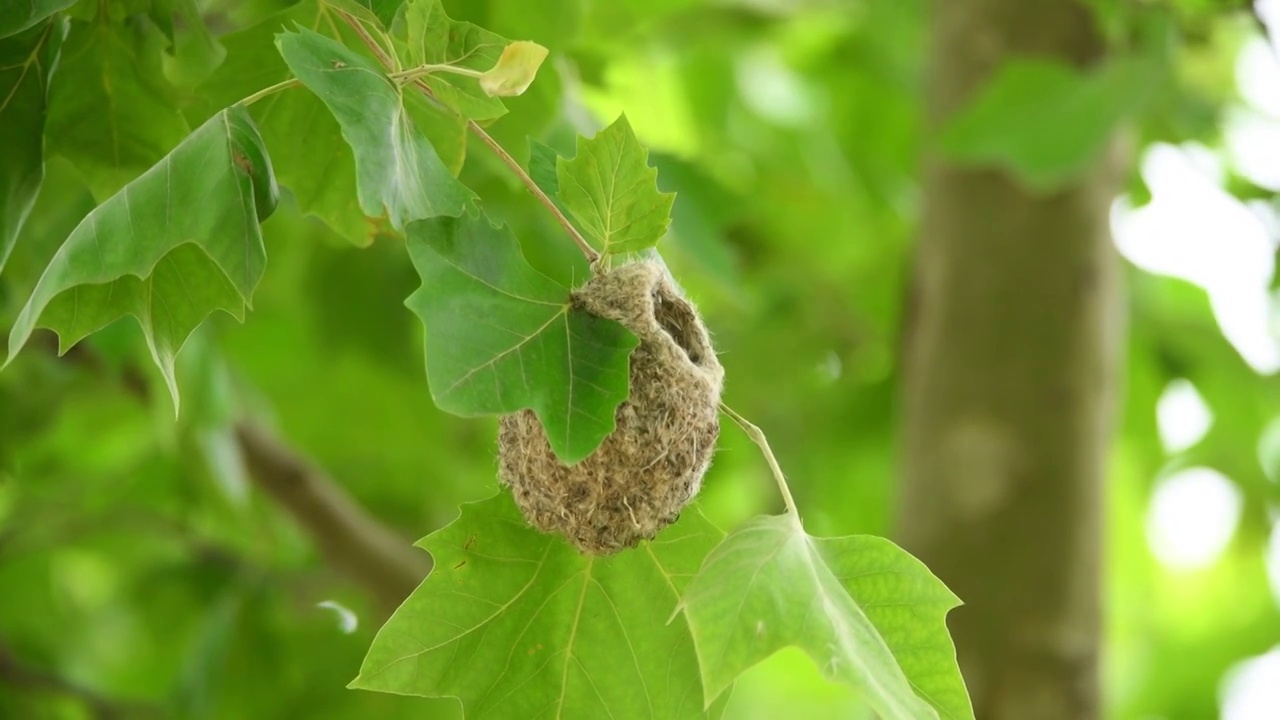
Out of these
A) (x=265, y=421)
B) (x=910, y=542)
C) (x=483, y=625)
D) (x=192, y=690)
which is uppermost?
(x=483, y=625)

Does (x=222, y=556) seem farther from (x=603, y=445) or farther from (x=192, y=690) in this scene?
(x=603, y=445)

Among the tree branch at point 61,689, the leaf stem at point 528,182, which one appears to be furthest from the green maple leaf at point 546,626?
the tree branch at point 61,689

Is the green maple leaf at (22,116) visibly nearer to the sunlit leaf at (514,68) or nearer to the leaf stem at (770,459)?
the sunlit leaf at (514,68)

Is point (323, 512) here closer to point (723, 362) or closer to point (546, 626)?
point (723, 362)

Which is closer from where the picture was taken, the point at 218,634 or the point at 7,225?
the point at 7,225

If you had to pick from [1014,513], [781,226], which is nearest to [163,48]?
[1014,513]

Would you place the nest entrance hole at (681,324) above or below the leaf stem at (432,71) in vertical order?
below
